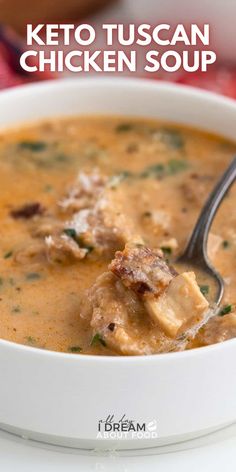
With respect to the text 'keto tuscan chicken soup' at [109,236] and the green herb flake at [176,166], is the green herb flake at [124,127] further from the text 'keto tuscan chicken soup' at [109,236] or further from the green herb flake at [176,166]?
the green herb flake at [176,166]

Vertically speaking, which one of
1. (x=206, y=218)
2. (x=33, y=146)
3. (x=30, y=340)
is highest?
(x=33, y=146)

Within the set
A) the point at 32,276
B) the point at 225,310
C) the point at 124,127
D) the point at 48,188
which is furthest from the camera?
the point at 124,127

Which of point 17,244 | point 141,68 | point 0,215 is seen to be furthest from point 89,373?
point 141,68

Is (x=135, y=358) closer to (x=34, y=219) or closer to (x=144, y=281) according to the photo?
(x=144, y=281)

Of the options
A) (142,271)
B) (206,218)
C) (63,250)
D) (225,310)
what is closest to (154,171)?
(206,218)

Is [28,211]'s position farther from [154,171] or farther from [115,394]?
[115,394]

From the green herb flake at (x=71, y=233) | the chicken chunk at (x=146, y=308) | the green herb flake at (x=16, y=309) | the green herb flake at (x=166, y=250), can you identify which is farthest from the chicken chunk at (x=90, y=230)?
the chicken chunk at (x=146, y=308)
